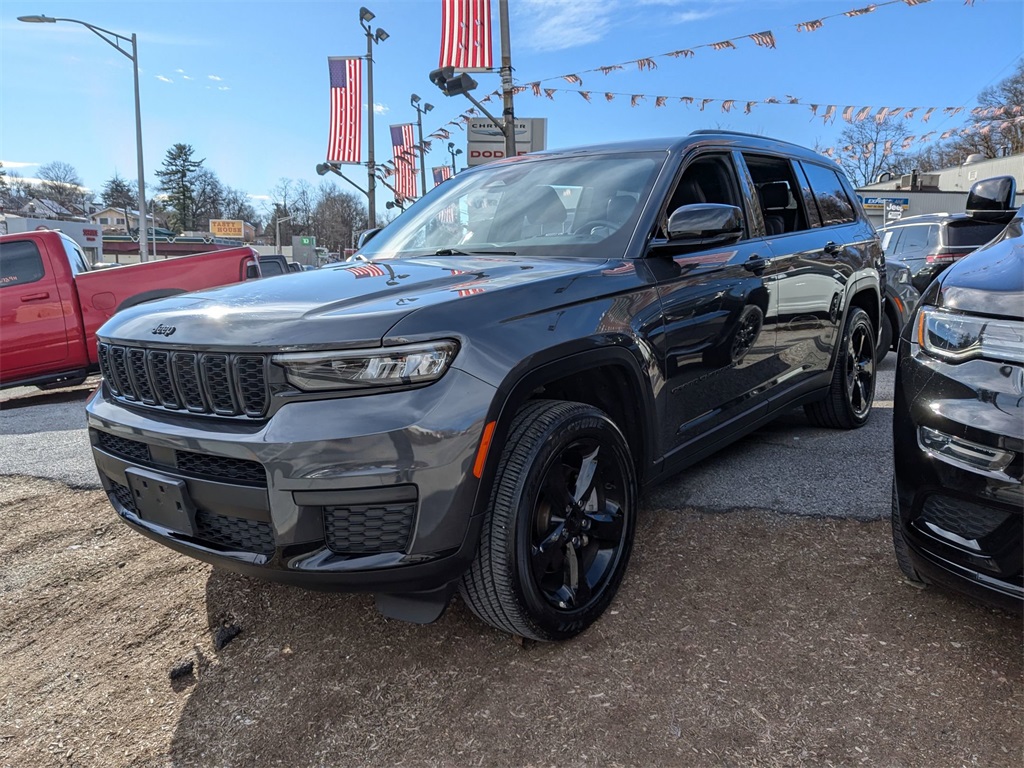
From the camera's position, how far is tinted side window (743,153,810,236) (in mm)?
3863

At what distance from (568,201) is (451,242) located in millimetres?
585

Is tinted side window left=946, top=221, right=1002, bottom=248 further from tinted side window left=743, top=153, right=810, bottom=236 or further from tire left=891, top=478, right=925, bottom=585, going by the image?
tire left=891, top=478, right=925, bottom=585

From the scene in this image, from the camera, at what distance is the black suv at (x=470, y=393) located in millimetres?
1986

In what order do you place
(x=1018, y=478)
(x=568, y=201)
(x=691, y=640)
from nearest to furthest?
(x=1018, y=478)
(x=691, y=640)
(x=568, y=201)

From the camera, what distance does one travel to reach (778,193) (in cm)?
411

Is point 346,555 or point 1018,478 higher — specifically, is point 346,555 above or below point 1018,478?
below

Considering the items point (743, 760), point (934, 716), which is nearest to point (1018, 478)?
point (934, 716)

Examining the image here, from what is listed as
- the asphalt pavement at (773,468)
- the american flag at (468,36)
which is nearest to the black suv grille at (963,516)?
the asphalt pavement at (773,468)

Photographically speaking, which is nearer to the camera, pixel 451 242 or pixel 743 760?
pixel 743 760

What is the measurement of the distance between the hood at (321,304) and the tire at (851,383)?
8.96 feet

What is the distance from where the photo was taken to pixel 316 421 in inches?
77.2

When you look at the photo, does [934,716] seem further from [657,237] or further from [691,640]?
[657,237]

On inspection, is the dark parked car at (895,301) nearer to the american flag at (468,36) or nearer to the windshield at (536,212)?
the windshield at (536,212)

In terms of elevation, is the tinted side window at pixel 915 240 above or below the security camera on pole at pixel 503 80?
below
